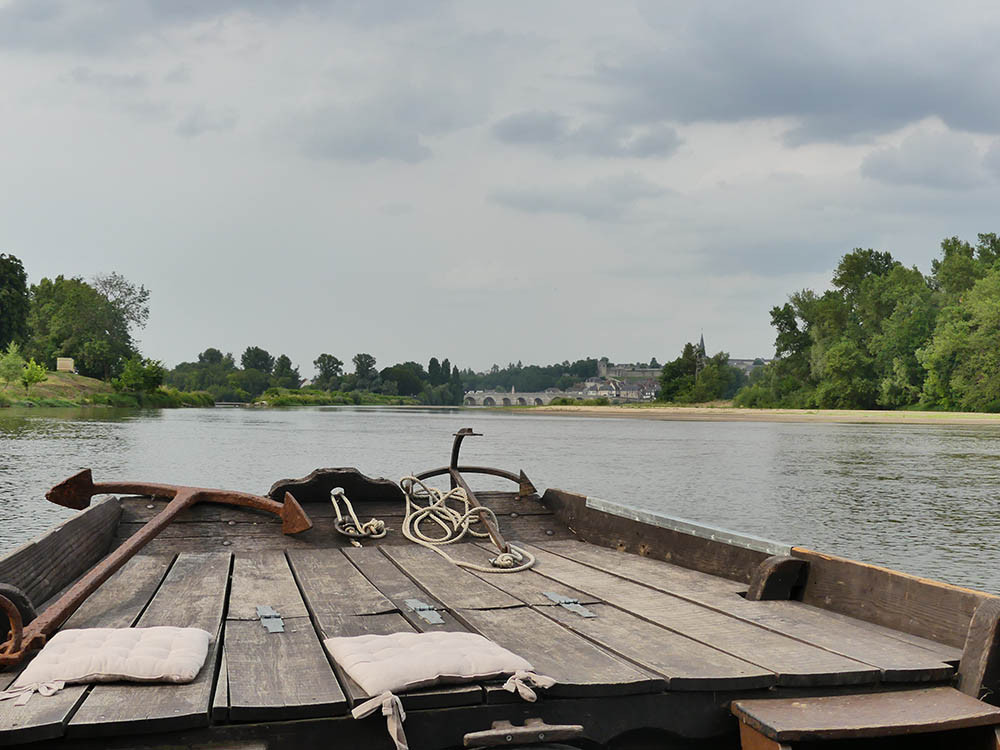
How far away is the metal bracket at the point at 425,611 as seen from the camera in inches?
118

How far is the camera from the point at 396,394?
405 feet

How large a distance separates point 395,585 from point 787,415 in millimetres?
69234

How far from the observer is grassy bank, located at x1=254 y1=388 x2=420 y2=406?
105 metres

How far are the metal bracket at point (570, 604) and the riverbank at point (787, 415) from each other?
173ft

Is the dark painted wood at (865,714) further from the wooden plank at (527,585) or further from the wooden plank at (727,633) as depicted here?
the wooden plank at (527,585)

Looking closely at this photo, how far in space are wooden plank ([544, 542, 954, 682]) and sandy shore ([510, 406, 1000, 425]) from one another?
5208 centimetres

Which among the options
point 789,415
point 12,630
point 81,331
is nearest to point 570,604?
point 12,630

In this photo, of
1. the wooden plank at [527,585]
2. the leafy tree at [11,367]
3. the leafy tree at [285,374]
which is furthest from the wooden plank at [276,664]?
the leafy tree at [285,374]

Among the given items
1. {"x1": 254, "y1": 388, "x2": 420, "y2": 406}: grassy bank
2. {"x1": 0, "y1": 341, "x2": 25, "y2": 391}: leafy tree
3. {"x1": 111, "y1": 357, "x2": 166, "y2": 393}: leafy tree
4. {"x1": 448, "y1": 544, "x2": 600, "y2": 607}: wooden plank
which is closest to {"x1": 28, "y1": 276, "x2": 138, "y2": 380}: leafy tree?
{"x1": 111, "y1": 357, "x2": 166, "y2": 393}: leafy tree

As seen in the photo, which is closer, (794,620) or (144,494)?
(794,620)

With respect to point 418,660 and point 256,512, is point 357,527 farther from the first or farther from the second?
point 418,660

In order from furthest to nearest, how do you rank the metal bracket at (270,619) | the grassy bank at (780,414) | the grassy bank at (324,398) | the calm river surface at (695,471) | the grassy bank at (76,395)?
the grassy bank at (324,398) → the grassy bank at (76,395) → the grassy bank at (780,414) → the calm river surface at (695,471) → the metal bracket at (270,619)

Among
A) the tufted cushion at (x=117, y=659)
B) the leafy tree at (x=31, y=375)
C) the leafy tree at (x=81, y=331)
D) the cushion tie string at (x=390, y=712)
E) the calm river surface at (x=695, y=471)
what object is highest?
the leafy tree at (x=81, y=331)

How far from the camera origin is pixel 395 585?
3664mm
